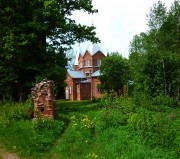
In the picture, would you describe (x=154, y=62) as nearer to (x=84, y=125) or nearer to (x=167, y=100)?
(x=167, y=100)

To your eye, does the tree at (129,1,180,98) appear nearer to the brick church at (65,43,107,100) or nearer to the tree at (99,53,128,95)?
the tree at (99,53,128,95)

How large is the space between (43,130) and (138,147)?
15.6 feet

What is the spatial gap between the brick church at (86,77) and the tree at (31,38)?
30833mm

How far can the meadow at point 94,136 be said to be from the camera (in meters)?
11.0

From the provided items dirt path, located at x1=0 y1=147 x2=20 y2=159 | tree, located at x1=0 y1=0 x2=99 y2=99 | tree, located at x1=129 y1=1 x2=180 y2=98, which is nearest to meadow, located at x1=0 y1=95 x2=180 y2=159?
dirt path, located at x1=0 y1=147 x2=20 y2=159

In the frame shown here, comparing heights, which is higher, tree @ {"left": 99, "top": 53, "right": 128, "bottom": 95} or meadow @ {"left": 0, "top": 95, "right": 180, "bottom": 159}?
tree @ {"left": 99, "top": 53, "right": 128, "bottom": 95}

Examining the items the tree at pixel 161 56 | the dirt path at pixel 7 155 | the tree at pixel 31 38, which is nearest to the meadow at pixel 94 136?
the dirt path at pixel 7 155

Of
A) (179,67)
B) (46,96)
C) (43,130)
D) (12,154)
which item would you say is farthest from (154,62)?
(12,154)

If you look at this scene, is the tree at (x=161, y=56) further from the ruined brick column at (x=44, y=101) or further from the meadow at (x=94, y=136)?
the ruined brick column at (x=44, y=101)

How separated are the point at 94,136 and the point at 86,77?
45.2m

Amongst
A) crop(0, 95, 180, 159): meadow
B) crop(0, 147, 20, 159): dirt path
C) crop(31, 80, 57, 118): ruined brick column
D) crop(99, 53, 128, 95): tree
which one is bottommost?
crop(0, 147, 20, 159): dirt path

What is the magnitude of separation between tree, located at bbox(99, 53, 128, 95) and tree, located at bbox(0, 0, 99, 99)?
58.9 ft

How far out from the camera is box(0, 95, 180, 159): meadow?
11.0 m

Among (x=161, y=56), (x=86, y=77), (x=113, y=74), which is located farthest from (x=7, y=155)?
(x=86, y=77)
